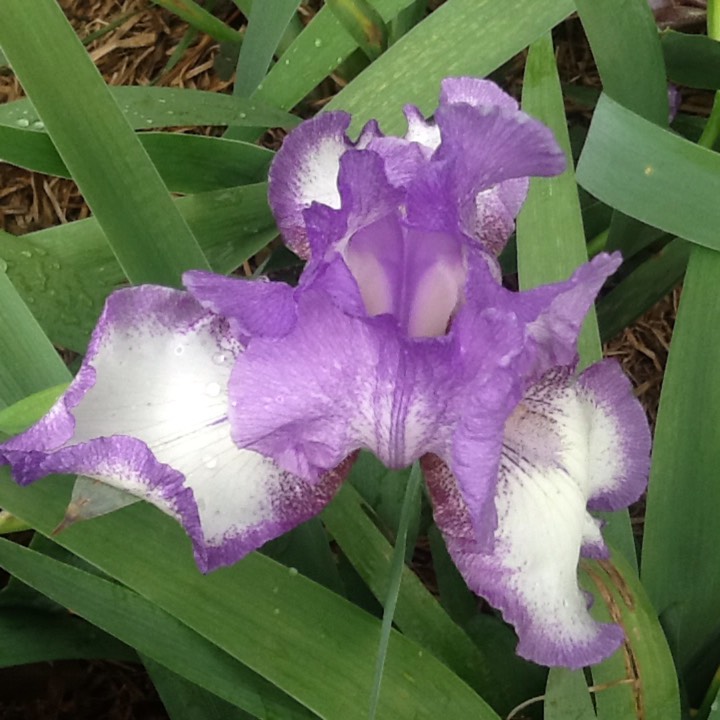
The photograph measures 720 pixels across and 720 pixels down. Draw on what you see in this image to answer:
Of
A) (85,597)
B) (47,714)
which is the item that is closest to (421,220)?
(85,597)

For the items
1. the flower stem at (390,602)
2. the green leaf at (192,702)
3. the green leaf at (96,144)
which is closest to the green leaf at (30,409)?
the green leaf at (96,144)

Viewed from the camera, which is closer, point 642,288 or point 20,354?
point 20,354

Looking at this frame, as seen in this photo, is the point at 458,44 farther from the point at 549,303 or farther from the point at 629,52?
the point at 549,303

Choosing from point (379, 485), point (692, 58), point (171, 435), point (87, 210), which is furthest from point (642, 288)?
point (87, 210)

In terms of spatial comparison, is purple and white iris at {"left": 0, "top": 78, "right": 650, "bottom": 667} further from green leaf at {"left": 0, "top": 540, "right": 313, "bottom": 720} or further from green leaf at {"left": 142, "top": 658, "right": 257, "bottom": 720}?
green leaf at {"left": 142, "top": 658, "right": 257, "bottom": 720}

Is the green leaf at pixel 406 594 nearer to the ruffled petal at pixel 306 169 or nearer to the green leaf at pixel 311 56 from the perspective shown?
the ruffled petal at pixel 306 169

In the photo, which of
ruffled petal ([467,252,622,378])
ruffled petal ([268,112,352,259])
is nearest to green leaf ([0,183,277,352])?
ruffled petal ([268,112,352,259])
